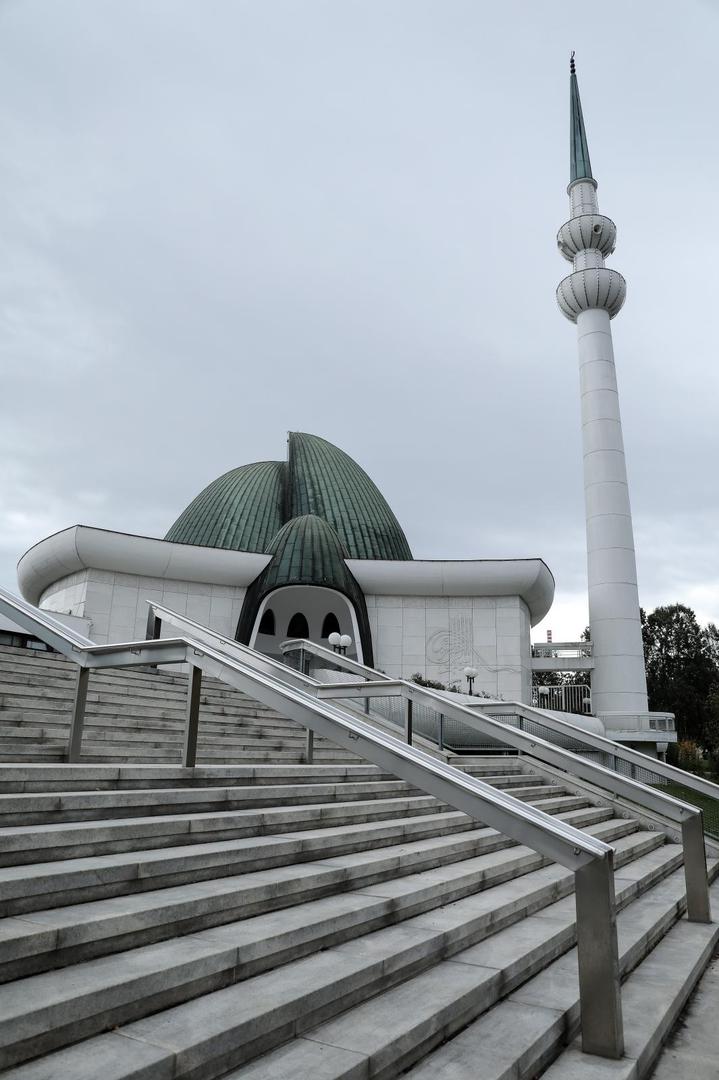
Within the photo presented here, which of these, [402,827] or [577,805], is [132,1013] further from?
[577,805]

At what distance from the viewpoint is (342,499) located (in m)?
33.8

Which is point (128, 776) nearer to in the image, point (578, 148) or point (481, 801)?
point (481, 801)

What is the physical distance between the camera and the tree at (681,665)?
165ft

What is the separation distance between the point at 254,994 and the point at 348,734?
1.50 metres

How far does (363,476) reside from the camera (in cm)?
3666

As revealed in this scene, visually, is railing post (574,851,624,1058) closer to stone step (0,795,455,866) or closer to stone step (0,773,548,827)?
stone step (0,795,455,866)

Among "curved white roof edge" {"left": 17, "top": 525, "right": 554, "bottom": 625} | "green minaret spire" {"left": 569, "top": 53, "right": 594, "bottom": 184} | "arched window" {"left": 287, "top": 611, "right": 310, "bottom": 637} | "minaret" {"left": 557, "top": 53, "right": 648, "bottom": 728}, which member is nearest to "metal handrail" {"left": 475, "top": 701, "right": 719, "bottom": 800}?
"curved white roof edge" {"left": 17, "top": 525, "right": 554, "bottom": 625}

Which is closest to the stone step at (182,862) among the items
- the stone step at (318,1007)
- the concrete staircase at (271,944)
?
the concrete staircase at (271,944)

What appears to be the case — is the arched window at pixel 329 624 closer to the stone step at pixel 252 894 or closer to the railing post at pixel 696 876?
the stone step at pixel 252 894

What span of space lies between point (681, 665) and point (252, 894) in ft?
182

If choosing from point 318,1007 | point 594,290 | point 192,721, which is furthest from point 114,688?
point 594,290

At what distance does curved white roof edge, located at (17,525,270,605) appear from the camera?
81.3 feet

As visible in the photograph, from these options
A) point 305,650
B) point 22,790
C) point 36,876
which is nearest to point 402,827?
point 22,790

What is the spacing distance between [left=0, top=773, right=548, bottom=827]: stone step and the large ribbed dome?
83.3ft
